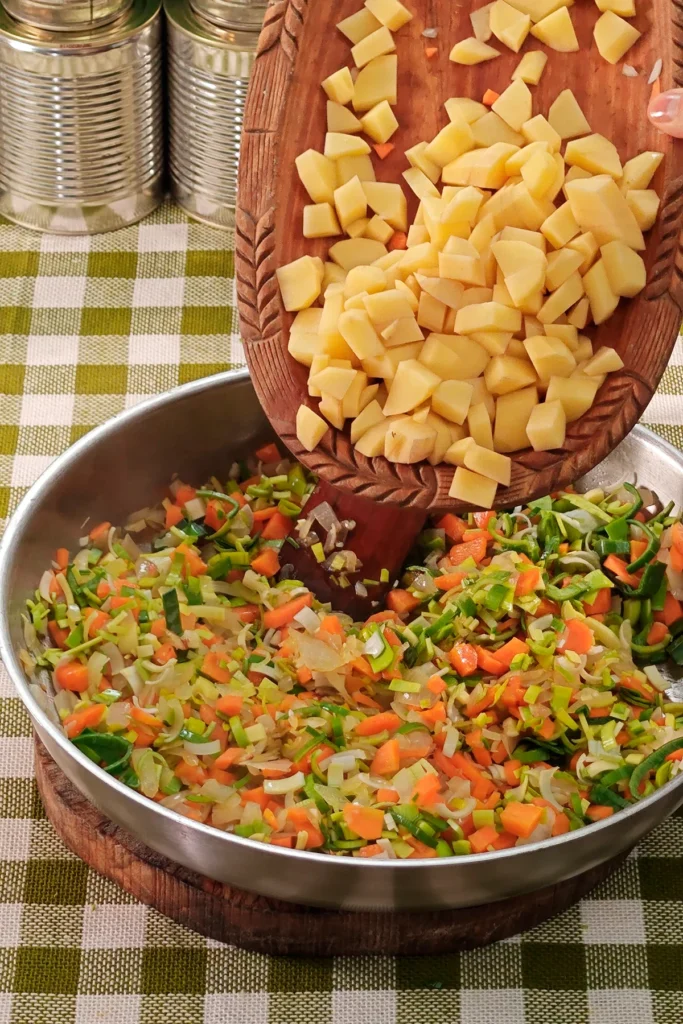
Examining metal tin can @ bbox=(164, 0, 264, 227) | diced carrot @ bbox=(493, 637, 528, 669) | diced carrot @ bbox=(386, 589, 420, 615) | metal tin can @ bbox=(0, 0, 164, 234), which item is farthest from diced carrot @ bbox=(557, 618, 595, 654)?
metal tin can @ bbox=(0, 0, 164, 234)

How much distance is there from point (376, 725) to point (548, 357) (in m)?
0.55

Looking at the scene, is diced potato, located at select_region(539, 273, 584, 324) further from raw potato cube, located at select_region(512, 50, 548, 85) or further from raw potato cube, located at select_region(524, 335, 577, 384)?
raw potato cube, located at select_region(512, 50, 548, 85)

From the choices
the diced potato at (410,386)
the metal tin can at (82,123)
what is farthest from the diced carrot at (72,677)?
the metal tin can at (82,123)

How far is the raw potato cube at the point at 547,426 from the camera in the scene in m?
1.51

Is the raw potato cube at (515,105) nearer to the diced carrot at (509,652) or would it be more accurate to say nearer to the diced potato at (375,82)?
the diced potato at (375,82)

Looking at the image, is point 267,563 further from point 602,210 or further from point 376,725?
point 602,210

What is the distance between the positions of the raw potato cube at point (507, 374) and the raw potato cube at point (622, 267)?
0.52 ft

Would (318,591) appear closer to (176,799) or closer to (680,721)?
(176,799)

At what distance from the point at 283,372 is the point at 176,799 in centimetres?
58

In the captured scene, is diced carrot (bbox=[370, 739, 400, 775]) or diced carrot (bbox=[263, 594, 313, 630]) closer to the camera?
diced carrot (bbox=[370, 739, 400, 775])

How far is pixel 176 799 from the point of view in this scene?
1477 mm

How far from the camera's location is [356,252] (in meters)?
1.60

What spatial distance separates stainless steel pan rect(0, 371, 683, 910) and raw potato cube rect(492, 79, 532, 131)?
1.79 feet

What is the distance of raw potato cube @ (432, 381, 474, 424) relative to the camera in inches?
59.1
